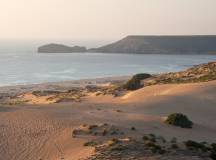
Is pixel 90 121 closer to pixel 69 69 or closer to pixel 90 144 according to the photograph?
pixel 90 144

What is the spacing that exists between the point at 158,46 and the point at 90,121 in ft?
525

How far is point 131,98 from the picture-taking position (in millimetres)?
31938

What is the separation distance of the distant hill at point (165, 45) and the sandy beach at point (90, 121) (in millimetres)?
141405

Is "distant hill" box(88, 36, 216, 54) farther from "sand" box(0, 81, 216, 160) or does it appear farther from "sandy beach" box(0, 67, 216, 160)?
"sand" box(0, 81, 216, 160)

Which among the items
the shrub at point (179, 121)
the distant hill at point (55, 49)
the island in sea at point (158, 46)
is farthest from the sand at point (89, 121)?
the distant hill at point (55, 49)

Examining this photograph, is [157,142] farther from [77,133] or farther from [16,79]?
[16,79]

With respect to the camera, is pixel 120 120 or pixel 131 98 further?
pixel 131 98

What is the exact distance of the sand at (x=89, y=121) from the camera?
17.1 metres

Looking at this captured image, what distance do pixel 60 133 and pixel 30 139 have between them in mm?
1335

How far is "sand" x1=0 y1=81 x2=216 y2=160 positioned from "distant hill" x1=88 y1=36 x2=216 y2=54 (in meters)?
142

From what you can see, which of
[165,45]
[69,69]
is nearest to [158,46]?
[165,45]

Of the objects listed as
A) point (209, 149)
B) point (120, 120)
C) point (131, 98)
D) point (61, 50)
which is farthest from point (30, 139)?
point (61, 50)

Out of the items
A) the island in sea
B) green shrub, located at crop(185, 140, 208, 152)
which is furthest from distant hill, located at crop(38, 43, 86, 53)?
green shrub, located at crop(185, 140, 208, 152)

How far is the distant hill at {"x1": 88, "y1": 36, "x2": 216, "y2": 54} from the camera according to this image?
17212cm
